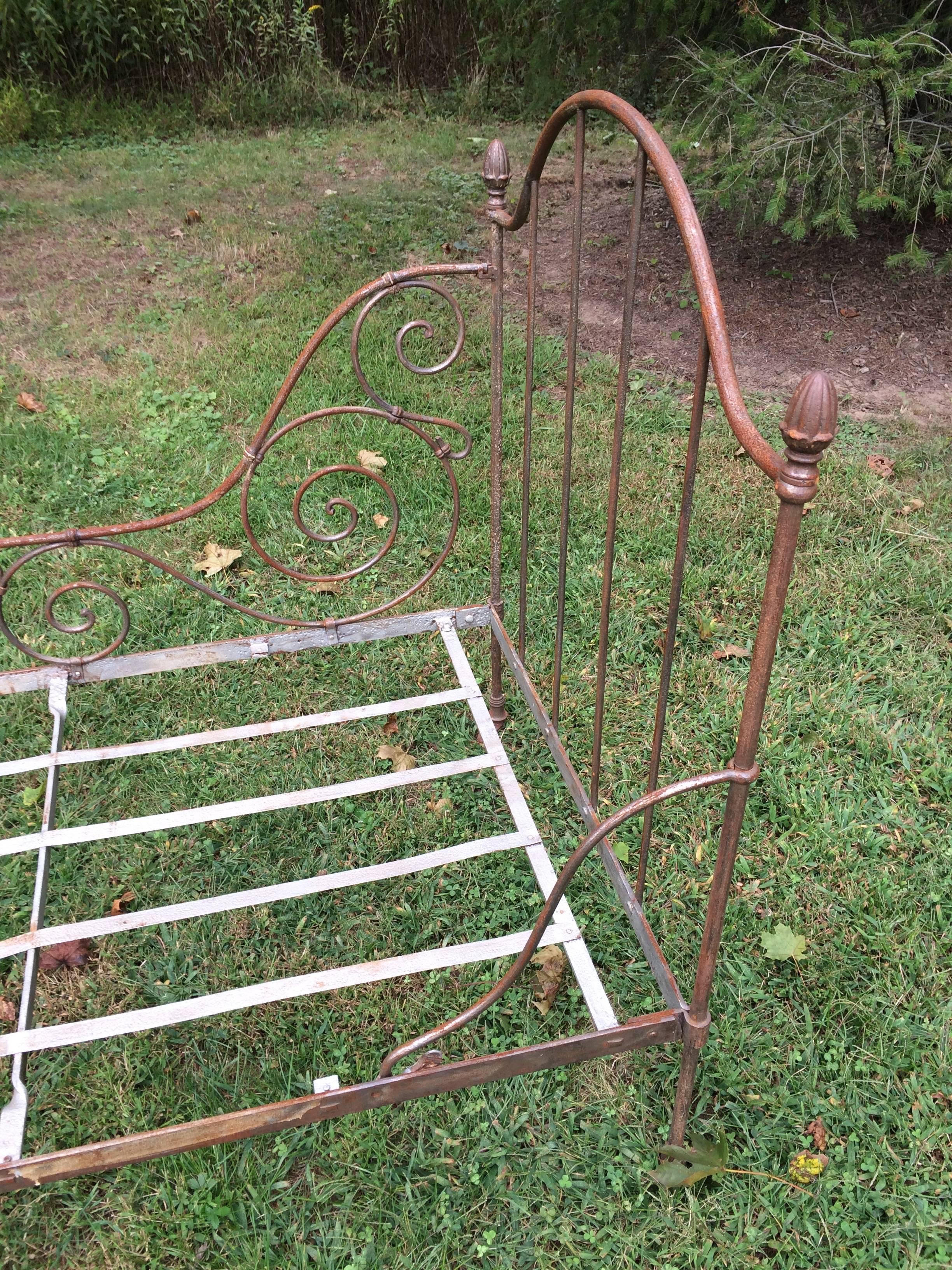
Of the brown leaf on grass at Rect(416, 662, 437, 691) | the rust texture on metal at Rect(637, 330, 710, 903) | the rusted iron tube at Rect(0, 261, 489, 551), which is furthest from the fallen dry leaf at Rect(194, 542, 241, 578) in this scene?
the rust texture on metal at Rect(637, 330, 710, 903)

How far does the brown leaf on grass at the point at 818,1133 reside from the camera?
1586 mm

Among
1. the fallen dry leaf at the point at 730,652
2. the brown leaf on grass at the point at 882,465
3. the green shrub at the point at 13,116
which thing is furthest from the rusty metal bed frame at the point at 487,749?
the green shrub at the point at 13,116

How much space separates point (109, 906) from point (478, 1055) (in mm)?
826

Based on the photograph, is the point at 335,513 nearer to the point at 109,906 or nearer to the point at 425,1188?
the point at 109,906

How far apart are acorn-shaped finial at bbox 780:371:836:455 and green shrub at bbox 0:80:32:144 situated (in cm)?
726

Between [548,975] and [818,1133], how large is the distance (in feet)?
1.72

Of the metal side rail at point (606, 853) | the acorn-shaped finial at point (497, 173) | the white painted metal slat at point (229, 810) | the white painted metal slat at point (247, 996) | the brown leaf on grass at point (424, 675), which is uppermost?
the acorn-shaped finial at point (497, 173)

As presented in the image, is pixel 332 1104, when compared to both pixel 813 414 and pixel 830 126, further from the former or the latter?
pixel 830 126

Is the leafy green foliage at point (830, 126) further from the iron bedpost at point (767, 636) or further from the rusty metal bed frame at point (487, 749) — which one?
the iron bedpost at point (767, 636)

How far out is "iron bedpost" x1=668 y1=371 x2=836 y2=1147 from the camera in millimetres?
855

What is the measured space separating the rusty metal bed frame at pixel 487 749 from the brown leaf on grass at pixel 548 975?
0.08m

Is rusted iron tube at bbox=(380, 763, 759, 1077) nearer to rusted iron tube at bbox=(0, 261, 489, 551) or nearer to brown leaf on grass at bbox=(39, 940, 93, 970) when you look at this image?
brown leaf on grass at bbox=(39, 940, 93, 970)

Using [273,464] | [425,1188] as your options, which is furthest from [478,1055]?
[273,464]

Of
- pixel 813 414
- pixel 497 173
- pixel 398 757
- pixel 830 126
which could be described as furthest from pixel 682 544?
pixel 830 126
